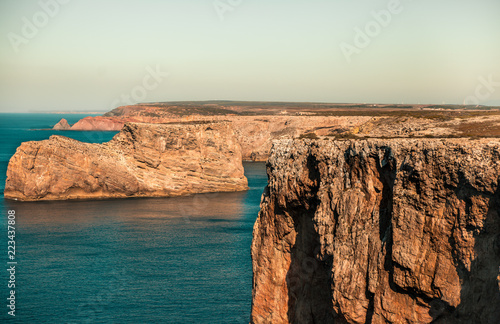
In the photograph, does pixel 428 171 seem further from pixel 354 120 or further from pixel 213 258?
pixel 354 120

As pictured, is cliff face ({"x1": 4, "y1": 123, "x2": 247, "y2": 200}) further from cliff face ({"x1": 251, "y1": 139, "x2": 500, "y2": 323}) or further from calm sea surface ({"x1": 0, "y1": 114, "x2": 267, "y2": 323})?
cliff face ({"x1": 251, "y1": 139, "x2": 500, "y2": 323})

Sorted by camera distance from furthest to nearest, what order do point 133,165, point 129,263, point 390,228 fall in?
point 133,165
point 129,263
point 390,228

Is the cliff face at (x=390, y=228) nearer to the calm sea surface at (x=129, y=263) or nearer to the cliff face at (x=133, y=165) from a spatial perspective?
the calm sea surface at (x=129, y=263)

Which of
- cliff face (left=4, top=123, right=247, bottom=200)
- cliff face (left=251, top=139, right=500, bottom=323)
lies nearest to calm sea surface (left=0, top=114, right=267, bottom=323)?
cliff face (left=4, top=123, right=247, bottom=200)

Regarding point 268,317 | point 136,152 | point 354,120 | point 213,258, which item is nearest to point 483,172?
point 268,317

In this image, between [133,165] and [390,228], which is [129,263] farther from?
[133,165]

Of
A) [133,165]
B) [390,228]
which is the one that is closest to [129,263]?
[390,228]

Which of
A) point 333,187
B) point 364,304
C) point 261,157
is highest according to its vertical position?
point 333,187
